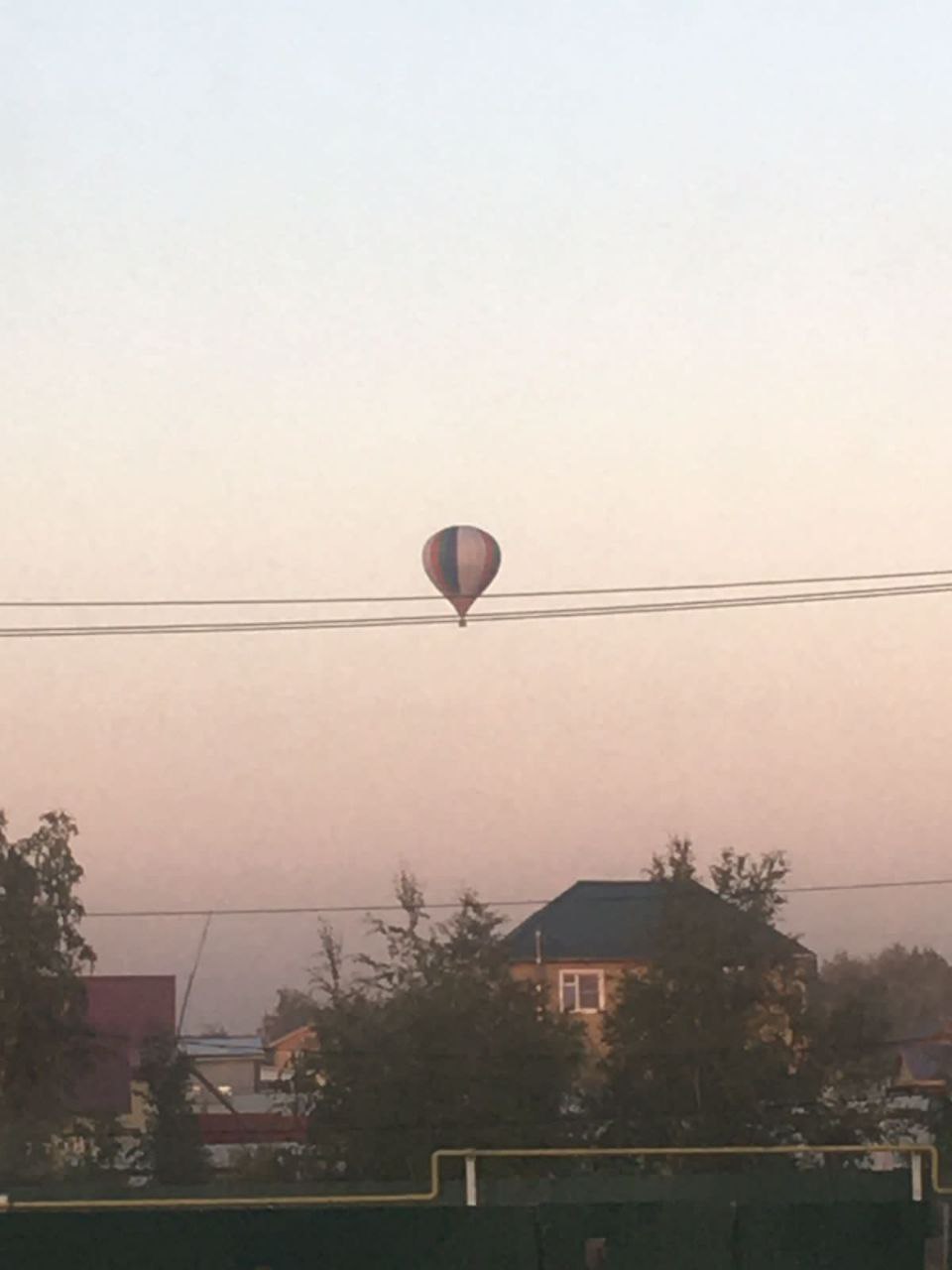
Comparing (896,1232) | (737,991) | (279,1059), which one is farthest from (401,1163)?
(279,1059)

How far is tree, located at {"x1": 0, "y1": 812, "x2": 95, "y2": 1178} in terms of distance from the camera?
207ft

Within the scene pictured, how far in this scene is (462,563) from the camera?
53.7m

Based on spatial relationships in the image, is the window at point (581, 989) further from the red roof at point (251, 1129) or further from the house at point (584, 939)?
the red roof at point (251, 1129)

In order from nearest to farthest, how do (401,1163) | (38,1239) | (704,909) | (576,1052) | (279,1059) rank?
(38,1239)
(401,1163)
(576,1052)
(704,909)
(279,1059)

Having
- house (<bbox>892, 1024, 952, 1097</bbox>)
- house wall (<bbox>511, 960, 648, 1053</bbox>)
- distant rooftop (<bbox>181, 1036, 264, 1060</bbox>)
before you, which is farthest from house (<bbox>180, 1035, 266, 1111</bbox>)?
house (<bbox>892, 1024, 952, 1097</bbox>)

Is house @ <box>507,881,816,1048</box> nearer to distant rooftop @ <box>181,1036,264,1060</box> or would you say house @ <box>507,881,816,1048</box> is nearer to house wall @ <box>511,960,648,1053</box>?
house wall @ <box>511,960,648,1053</box>

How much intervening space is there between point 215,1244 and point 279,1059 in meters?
93.6

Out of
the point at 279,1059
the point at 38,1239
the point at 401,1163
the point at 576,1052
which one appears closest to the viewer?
the point at 38,1239

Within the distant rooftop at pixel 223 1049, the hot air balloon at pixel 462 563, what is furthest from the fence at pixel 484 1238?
the distant rooftop at pixel 223 1049

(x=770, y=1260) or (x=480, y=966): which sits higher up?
(x=480, y=966)

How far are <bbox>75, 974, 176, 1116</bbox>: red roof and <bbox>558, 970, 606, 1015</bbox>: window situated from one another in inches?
794

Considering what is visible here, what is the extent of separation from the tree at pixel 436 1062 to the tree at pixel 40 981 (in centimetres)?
770

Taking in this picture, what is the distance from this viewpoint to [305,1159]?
55.6 meters

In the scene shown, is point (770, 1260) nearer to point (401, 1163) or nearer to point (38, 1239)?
point (38, 1239)
